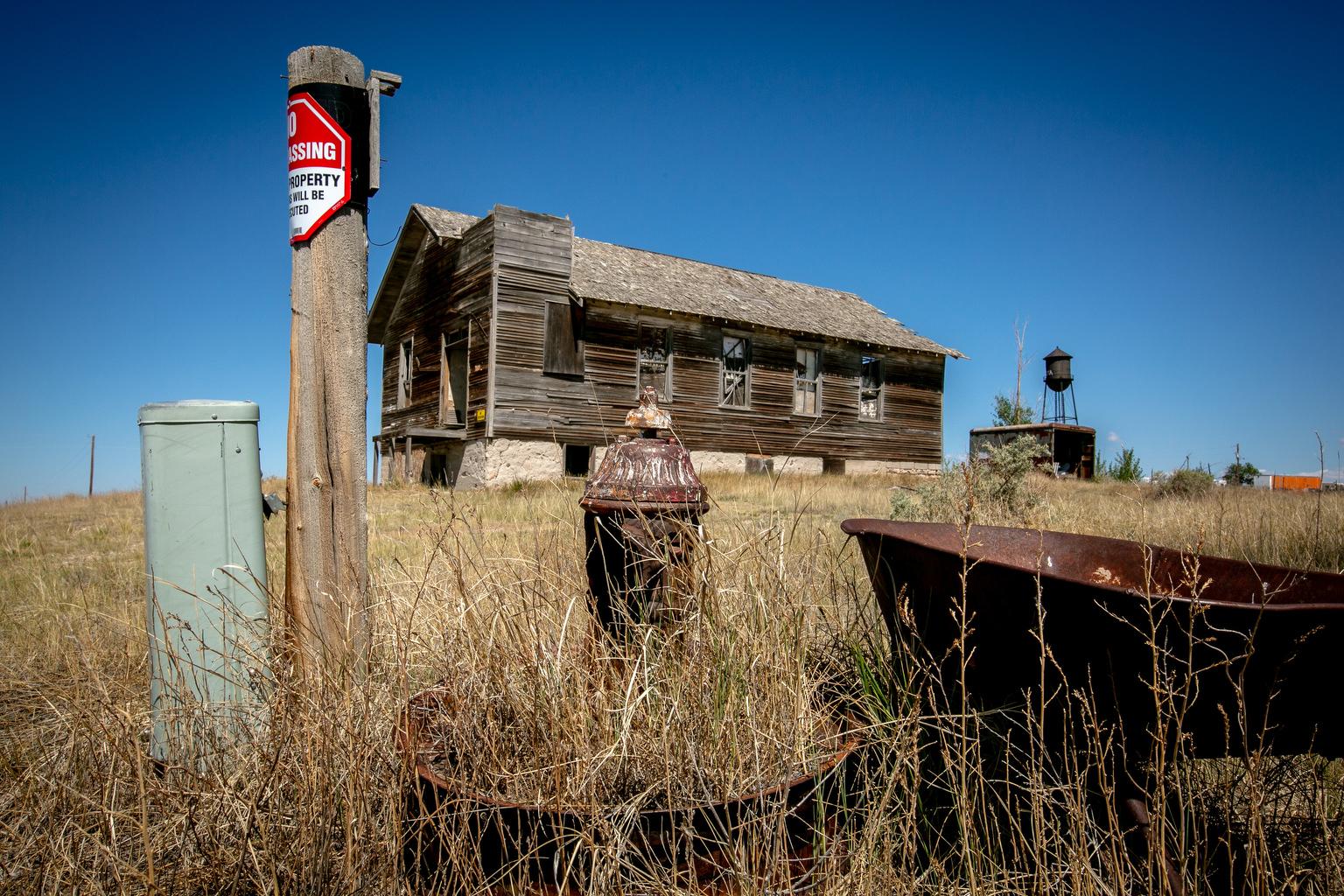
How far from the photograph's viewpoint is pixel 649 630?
238 cm

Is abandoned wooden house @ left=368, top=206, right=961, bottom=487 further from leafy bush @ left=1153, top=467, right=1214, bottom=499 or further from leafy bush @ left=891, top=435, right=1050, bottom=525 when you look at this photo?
leafy bush @ left=1153, top=467, right=1214, bottom=499

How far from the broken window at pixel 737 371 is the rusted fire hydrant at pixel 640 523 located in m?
14.1

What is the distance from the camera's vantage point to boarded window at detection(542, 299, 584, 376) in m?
14.5

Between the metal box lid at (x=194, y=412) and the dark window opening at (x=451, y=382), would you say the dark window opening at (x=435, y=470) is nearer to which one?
the dark window opening at (x=451, y=382)

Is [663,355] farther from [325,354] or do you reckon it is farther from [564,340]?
[325,354]

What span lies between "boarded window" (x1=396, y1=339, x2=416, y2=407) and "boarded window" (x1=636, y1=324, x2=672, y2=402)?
5.94 metres

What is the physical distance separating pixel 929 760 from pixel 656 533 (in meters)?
1.17

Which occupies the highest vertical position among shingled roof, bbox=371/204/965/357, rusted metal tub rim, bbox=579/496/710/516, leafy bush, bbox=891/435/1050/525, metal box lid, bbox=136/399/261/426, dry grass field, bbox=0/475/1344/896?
shingled roof, bbox=371/204/965/357

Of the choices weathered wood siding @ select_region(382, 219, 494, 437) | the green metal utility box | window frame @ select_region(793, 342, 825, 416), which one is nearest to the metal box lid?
the green metal utility box

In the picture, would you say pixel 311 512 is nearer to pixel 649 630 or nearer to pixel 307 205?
pixel 307 205

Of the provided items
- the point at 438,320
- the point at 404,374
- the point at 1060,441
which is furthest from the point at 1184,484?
the point at 404,374

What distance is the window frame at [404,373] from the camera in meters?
17.4

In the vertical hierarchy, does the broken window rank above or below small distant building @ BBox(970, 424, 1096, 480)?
above

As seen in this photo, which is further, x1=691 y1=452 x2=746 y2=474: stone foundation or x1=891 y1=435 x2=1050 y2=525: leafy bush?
x1=691 y1=452 x2=746 y2=474: stone foundation
